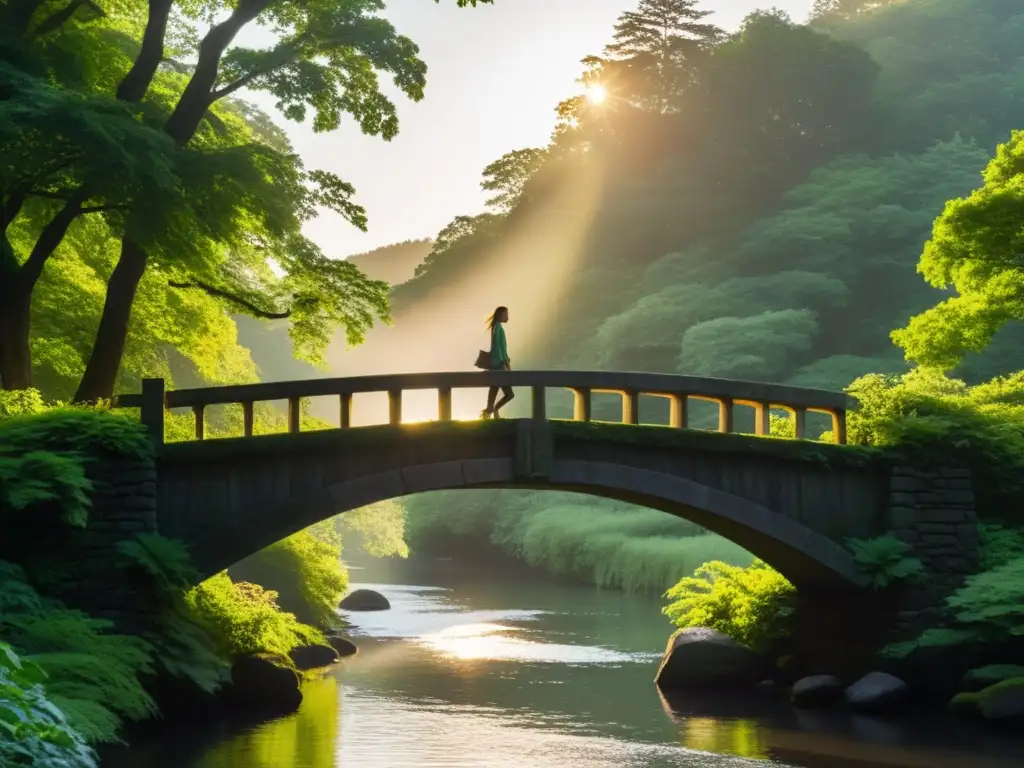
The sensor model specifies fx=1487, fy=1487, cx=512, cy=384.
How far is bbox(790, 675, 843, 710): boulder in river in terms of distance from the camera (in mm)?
21109

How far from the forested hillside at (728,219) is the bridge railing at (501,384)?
24039 mm

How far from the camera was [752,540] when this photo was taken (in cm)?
2203

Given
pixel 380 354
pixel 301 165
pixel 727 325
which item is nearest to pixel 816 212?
pixel 727 325

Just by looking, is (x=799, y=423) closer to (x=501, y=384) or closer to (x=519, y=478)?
(x=519, y=478)

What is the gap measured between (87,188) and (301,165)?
19.4 ft

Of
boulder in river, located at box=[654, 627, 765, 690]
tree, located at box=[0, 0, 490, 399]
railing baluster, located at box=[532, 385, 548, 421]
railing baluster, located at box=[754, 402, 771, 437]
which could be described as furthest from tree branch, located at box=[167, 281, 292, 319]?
boulder in river, located at box=[654, 627, 765, 690]

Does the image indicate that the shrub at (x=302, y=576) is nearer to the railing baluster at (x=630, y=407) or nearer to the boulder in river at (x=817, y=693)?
the railing baluster at (x=630, y=407)

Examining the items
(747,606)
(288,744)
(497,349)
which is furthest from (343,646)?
(288,744)

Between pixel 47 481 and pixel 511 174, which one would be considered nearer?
pixel 47 481

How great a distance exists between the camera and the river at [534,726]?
16.4 m

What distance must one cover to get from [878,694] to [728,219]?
41.8m

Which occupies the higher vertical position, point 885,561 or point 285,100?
point 285,100

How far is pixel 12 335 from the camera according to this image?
20781 millimetres

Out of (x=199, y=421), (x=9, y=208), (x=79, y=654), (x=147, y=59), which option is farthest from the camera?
(x=147, y=59)
